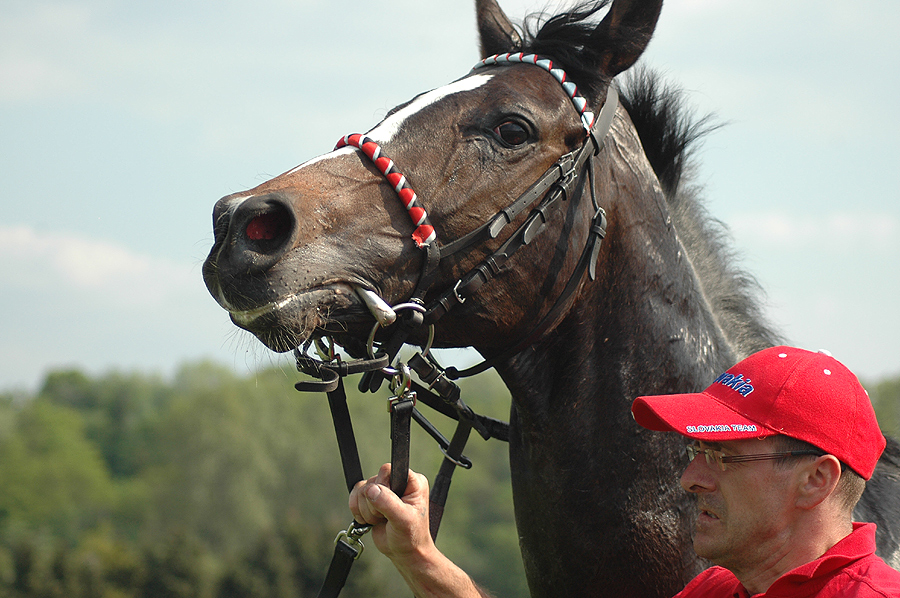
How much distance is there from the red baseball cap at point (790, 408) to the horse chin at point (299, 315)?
1.04 meters

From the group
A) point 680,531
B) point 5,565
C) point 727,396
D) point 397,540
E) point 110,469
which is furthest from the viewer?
point 110,469

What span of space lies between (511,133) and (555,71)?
1.38ft

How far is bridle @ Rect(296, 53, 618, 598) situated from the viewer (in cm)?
269

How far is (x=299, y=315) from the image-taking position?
251 cm

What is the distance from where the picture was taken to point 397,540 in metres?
2.47

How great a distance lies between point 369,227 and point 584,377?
1.05 metres

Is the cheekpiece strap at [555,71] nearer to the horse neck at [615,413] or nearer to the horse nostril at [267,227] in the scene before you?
the horse neck at [615,413]

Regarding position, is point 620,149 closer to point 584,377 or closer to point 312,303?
point 584,377

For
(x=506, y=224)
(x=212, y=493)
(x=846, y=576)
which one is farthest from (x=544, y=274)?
(x=212, y=493)

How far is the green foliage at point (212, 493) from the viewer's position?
38.5 m

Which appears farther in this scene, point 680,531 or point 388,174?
point 680,531

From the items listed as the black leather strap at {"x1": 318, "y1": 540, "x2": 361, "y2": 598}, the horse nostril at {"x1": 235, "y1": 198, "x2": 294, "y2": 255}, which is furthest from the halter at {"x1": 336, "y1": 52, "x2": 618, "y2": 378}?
the black leather strap at {"x1": 318, "y1": 540, "x2": 361, "y2": 598}

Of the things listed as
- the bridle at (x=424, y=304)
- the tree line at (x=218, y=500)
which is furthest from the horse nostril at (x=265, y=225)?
the tree line at (x=218, y=500)

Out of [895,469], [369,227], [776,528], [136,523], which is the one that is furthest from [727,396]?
[136,523]
